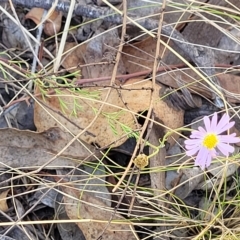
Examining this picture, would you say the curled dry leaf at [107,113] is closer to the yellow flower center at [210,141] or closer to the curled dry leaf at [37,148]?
the curled dry leaf at [37,148]

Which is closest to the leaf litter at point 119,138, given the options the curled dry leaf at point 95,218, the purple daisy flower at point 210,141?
the curled dry leaf at point 95,218

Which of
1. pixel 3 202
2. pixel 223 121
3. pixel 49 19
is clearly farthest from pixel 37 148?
pixel 223 121

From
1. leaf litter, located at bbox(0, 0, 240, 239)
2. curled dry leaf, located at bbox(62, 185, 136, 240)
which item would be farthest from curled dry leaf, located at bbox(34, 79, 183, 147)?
curled dry leaf, located at bbox(62, 185, 136, 240)

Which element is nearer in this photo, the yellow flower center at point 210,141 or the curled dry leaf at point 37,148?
the yellow flower center at point 210,141

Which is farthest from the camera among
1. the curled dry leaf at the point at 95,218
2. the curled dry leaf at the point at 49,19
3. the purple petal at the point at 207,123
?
the curled dry leaf at the point at 49,19

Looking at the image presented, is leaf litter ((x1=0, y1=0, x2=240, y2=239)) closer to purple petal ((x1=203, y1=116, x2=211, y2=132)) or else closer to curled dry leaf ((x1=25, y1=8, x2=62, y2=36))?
curled dry leaf ((x1=25, y1=8, x2=62, y2=36))

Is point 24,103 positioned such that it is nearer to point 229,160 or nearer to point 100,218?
point 100,218

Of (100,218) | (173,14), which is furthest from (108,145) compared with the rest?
(173,14)
